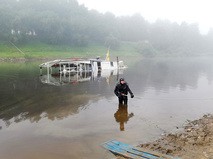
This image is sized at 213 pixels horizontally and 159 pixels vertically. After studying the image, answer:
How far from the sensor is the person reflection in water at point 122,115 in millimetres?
17797

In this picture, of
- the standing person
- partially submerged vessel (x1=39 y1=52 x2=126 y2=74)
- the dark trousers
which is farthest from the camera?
partially submerged vessel (x1=39 y1=52 x2=126 y2=74)

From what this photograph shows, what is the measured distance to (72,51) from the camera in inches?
4087

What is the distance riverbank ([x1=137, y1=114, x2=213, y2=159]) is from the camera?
11820 millimetres

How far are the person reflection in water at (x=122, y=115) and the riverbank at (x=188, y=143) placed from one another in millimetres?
3313

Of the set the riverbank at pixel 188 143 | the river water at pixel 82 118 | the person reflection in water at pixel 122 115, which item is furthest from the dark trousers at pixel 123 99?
the riverbank at pixel 188 143

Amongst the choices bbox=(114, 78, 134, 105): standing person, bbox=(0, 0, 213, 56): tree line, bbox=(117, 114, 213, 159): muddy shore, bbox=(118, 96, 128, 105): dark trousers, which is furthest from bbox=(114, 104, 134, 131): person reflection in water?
bbox=(0, 0, 213, 56): tree line

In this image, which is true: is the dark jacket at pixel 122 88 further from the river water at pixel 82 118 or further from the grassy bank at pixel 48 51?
the grassy bank at pixel 48 51

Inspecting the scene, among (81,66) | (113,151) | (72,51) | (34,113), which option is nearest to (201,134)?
(113,151)

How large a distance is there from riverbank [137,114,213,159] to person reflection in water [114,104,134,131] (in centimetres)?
331

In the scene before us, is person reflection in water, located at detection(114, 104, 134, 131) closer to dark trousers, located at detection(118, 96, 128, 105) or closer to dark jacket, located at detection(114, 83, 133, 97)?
dark trousers, located at detection(118, 96, 128, 105)

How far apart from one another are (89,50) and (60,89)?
82781 millimetres

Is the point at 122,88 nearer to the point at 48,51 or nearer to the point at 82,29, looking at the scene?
the point at 48,51

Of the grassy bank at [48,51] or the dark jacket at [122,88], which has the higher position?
the grassy bank at [48,51]

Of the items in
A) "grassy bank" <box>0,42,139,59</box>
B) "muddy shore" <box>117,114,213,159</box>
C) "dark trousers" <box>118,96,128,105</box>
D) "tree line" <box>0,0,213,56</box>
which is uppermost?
"tree line" <box>0,0,213,56</box>
